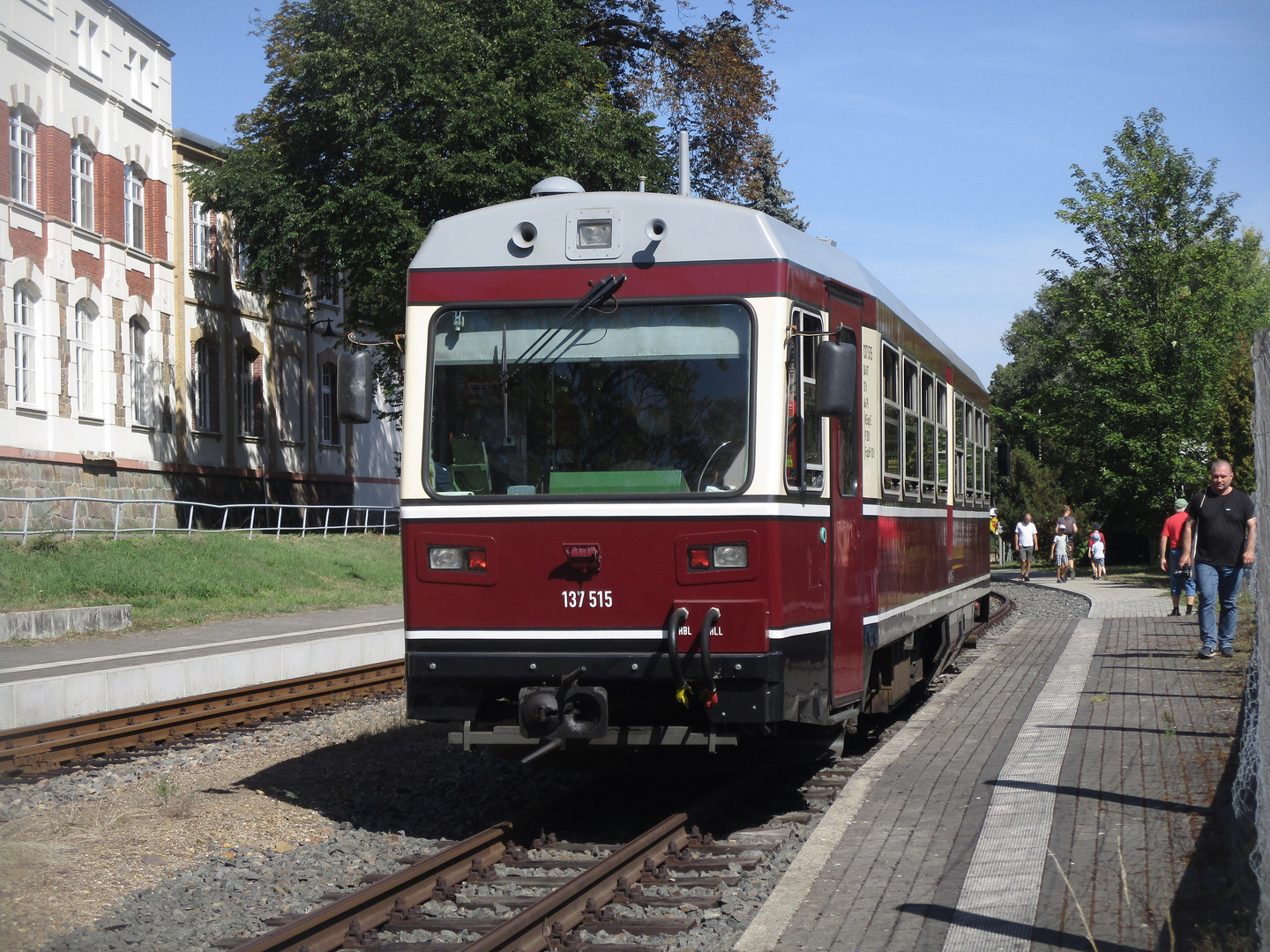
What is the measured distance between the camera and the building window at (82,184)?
97.7ft

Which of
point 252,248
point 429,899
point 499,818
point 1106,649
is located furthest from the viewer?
point 252,248

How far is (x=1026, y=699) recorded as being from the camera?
1208 centimetres

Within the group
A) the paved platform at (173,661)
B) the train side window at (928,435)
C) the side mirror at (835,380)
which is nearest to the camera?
the side mirror at (835,380)

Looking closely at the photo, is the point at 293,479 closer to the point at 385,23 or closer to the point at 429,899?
the point at 385,23

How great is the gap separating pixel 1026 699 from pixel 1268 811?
7781mm

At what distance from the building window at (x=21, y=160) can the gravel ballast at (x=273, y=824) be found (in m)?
19.3

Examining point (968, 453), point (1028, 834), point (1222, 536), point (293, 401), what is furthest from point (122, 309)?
point (1028, 834)

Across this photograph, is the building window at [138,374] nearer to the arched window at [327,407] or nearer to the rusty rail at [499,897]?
the arched window at [327,407]

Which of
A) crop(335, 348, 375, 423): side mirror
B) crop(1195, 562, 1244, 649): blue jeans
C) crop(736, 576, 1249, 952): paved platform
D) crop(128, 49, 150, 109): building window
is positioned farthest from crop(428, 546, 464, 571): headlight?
crop(128, 49, 150, 109): building window

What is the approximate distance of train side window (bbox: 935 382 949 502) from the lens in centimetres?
1195

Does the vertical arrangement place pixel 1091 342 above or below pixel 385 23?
below

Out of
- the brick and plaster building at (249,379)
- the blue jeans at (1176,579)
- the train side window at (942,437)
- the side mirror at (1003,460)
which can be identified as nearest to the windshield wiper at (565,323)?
the train side window at (942,437)

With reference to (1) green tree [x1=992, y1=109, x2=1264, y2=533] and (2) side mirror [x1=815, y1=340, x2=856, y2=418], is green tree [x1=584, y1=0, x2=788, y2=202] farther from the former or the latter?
(2) side mirror [x1=815, y1=340, x2=856, y2=418]

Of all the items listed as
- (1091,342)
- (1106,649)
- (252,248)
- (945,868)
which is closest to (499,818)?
(945,868)
